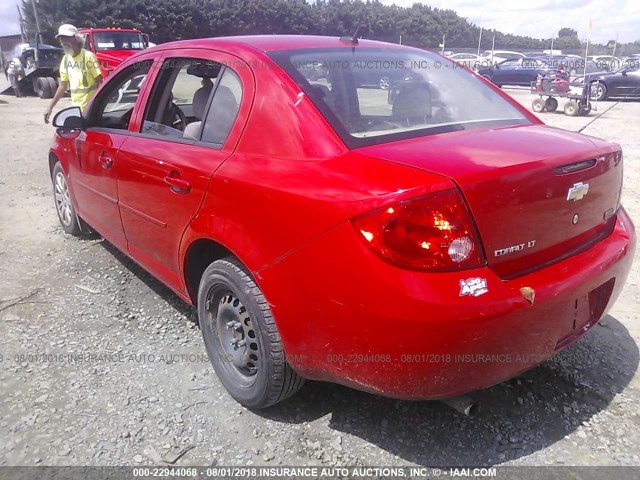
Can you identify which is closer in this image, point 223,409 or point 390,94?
point 223,409

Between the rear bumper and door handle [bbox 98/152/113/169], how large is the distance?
5.58 feet

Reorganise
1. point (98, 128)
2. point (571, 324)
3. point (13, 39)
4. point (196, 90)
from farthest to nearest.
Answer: point (13, 39), point (98, 128), point (196, 90), point (571, 324)

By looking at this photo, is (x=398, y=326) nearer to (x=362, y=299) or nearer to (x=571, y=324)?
(x=362, y=299)

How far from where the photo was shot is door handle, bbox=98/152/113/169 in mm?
3347

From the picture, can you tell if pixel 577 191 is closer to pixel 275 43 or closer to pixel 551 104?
pixel 275 43

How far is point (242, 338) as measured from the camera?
2.53 m

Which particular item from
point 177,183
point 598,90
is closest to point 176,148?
point 177,183

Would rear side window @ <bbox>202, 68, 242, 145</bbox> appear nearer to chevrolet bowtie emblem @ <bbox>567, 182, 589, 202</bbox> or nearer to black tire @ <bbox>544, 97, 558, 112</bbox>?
chevrolet bowtie emblem @ <bbox>567, 182, 589, 202</bbox>

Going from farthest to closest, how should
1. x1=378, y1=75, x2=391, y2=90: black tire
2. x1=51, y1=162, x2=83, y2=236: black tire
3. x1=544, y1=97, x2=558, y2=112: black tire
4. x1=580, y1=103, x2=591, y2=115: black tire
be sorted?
x1=544, y1=97, x2=558, y2=112: black tire → x1=580, y1=103, x2=591, y2=115: black tire → x1=51, y1=162, x2=83, y2=236: black tire → x1=378, y1=75, x2=391, y2=90: black tire

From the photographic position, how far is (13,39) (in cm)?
3428

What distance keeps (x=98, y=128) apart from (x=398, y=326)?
2839 mm

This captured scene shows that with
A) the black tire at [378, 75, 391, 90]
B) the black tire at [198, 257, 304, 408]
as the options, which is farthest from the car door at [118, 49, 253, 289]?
the black tire at [378, 75, 391, 90]

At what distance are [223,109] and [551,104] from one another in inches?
559

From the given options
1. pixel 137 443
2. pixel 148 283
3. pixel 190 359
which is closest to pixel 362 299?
pixel 137 443
